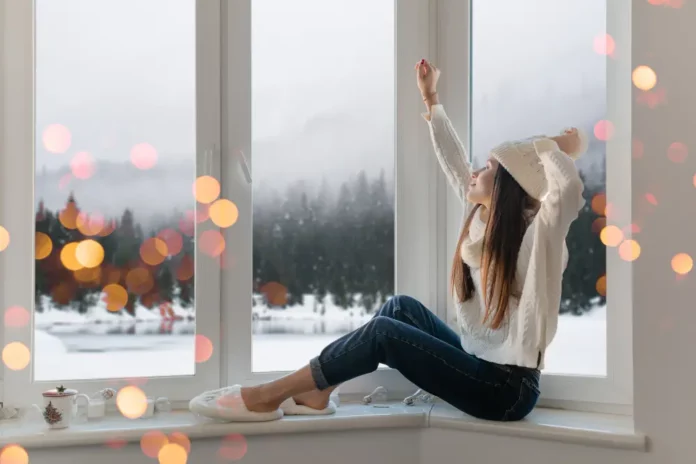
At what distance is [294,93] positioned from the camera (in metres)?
2.02

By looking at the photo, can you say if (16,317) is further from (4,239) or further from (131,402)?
(131,402)

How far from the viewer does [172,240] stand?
193 centimetres

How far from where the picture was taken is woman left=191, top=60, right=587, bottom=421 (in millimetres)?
1711

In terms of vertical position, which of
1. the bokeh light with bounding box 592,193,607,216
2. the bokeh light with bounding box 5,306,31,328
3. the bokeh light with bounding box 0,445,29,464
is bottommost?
the bokeh light with bounding box 0,445,29,464

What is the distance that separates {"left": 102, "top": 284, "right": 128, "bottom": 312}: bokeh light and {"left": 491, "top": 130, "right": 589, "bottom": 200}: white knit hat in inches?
41.4

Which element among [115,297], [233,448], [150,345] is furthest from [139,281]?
[233,448]

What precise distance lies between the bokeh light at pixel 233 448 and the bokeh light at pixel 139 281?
18.5 inches

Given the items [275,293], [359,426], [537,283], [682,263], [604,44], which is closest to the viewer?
[682,263]

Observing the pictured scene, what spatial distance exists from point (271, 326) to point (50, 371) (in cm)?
59

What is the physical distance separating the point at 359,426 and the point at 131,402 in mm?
594

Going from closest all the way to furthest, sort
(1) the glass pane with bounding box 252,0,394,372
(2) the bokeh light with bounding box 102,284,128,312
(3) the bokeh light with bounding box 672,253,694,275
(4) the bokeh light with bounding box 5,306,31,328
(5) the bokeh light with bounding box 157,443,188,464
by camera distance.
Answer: (3) the bokeh light with bounding box 672,253,694,275 → (5) the bokeh light with bounding box 157,443,188,464 → (4) the bokeh light with bounding box 5,306,31,328 → (2) the bokeh light with bounding box 102,284,128,312 → (1) the glass pane with bounding box 252,0,394,372

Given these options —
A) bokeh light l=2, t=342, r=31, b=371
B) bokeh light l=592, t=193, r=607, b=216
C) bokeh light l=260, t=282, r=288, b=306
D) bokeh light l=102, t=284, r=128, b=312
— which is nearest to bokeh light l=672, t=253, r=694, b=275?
bokeh light l=592, t=193, r=607, b=216

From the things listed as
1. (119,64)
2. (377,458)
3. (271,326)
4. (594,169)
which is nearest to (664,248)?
(594,169)

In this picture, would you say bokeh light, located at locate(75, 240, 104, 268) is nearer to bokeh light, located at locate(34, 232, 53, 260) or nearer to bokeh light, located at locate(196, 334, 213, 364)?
bokeh light, located at locate(34, 232, 53, 260)
